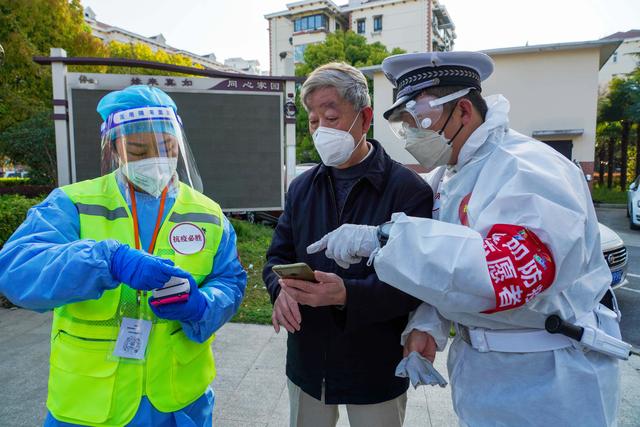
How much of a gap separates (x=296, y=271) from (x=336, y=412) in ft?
2.91

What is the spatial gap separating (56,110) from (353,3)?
157 feet

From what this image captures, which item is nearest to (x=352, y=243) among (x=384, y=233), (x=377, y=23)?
(x=384, y=233)

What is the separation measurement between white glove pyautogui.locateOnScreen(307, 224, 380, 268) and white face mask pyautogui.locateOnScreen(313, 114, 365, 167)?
2.05ft

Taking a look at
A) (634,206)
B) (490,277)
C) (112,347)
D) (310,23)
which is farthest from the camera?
(310,23)

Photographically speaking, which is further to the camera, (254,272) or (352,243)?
(254,272)

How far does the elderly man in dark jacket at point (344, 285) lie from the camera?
1.73 meters

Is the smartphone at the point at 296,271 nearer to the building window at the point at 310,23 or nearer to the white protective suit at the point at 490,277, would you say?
the white protective suit at the point at 490,277

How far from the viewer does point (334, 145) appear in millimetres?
1991

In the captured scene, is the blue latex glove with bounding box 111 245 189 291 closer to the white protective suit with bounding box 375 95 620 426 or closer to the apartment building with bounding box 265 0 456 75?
the white protective suit with bounding box 375 95 620 426

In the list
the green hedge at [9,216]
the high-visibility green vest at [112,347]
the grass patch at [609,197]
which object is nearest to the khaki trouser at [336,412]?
the high-visibility green vest at [112,347]

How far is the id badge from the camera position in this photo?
153 cm

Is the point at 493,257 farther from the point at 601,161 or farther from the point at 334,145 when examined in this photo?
the point at 601,161

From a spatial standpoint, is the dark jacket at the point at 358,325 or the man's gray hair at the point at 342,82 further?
the man's gray hair at the point at 342,82

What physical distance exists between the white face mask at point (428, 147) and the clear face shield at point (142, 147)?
0.97m
